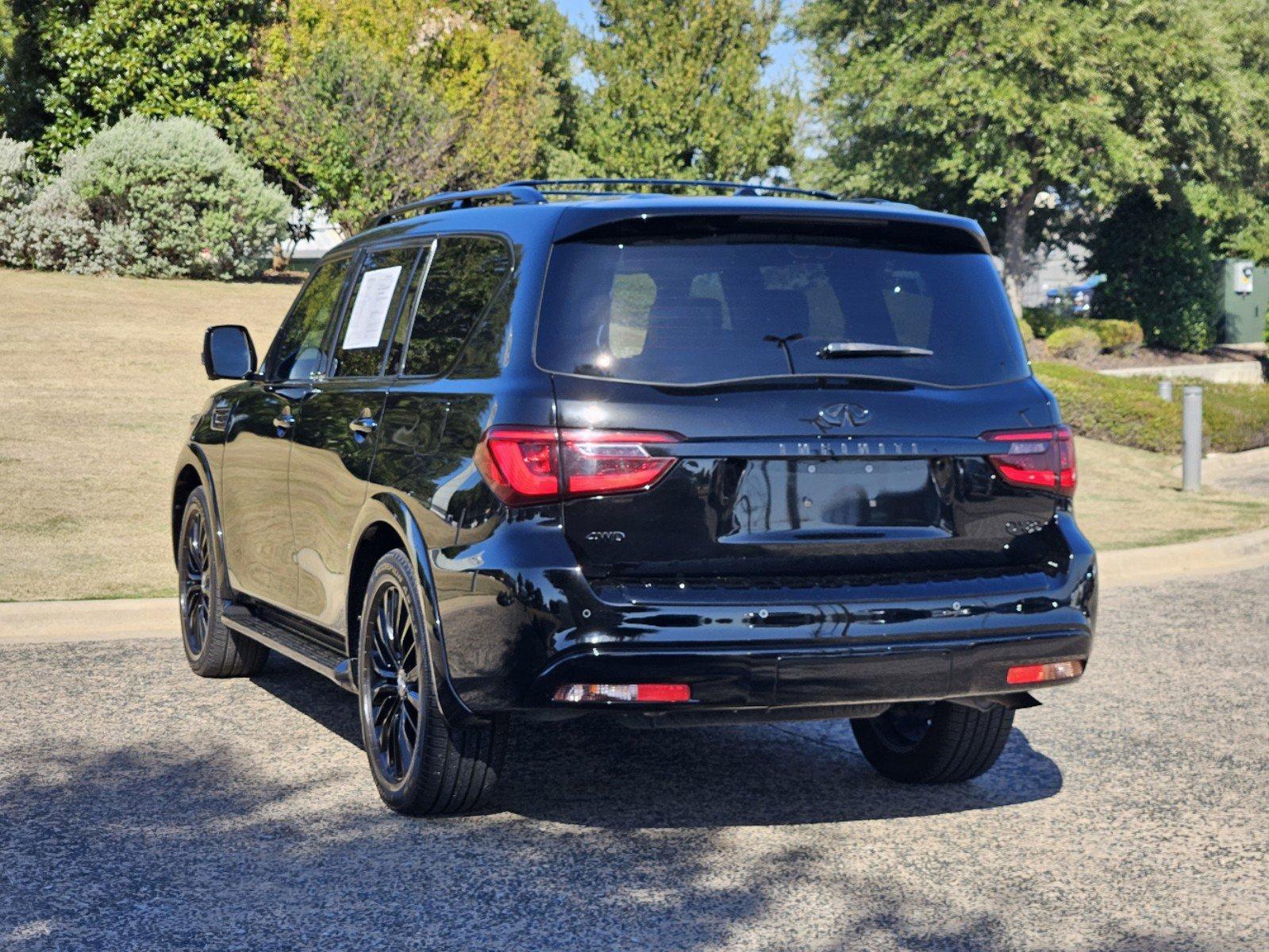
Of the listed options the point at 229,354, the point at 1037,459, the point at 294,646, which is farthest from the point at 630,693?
the point at 229,354

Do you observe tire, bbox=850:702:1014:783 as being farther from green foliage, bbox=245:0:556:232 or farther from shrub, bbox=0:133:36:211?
green foliage, bbox=245:0:556:232

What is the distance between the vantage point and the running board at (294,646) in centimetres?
573

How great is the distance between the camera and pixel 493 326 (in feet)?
16.2

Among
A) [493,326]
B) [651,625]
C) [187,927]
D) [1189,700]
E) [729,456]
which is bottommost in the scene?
[1189,700]

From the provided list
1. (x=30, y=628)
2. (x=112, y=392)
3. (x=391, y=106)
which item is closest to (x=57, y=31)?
(x=391, y=106)

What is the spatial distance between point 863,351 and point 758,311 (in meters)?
0.33

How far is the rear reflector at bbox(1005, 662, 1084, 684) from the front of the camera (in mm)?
4859

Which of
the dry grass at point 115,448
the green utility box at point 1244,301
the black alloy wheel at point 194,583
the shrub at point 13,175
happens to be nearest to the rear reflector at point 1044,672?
the black alloy wheel at point 194,583

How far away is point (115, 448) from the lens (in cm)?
1565

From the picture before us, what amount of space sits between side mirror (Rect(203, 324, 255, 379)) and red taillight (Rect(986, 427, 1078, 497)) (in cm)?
343

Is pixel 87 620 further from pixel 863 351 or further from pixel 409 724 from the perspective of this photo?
pixel 863 351

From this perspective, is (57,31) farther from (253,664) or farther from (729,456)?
(729,456)

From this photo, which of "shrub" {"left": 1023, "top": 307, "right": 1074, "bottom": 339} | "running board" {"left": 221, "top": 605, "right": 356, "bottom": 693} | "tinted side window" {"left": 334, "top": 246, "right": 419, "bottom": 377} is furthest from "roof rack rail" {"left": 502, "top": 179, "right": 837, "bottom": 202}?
"shrub" {"left": 1023, "top": 307, "right": 1074, "bottom": 339}

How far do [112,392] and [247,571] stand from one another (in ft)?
39.6
